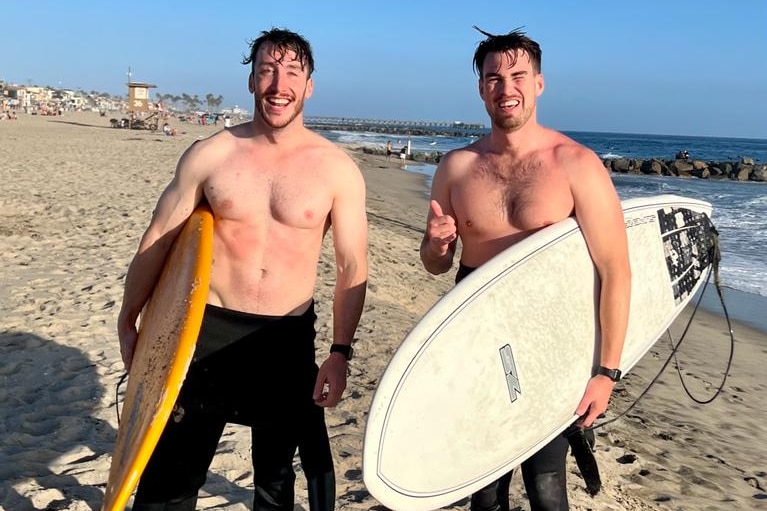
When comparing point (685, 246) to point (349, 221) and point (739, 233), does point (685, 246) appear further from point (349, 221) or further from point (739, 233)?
point (739, 233)

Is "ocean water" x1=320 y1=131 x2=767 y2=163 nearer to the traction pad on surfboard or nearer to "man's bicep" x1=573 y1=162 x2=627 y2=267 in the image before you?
the traction pad on surfboard

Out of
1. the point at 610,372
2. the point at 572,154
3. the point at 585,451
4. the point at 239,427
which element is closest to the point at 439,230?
the point at 572,154

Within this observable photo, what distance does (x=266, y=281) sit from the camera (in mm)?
2326

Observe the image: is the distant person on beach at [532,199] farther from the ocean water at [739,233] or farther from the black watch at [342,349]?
the ocean water at [739,233]

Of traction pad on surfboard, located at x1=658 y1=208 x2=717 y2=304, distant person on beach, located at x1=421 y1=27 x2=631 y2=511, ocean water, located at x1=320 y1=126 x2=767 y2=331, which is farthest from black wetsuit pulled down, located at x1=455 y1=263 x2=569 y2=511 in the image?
ocean water, located at x1=320 y1=126 x2=767 y2=331

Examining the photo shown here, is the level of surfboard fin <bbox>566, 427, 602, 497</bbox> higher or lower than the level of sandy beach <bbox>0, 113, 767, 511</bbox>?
higher

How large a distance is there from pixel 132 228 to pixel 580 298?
7189 millimetres

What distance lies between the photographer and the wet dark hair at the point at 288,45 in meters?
2.30

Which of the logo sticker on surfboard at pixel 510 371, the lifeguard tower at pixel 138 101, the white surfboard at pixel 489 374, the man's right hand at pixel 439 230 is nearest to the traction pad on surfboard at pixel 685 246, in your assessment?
the white surfboard at pixel 489 374

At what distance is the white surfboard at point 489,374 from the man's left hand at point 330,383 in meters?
0.19

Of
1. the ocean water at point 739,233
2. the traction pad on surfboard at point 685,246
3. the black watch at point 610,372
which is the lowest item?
the ocean water at point 739,233

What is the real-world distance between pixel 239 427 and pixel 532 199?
7.70 feet

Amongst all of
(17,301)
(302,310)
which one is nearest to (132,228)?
(17,301)

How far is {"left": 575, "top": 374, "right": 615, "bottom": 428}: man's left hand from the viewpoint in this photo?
236 cm
